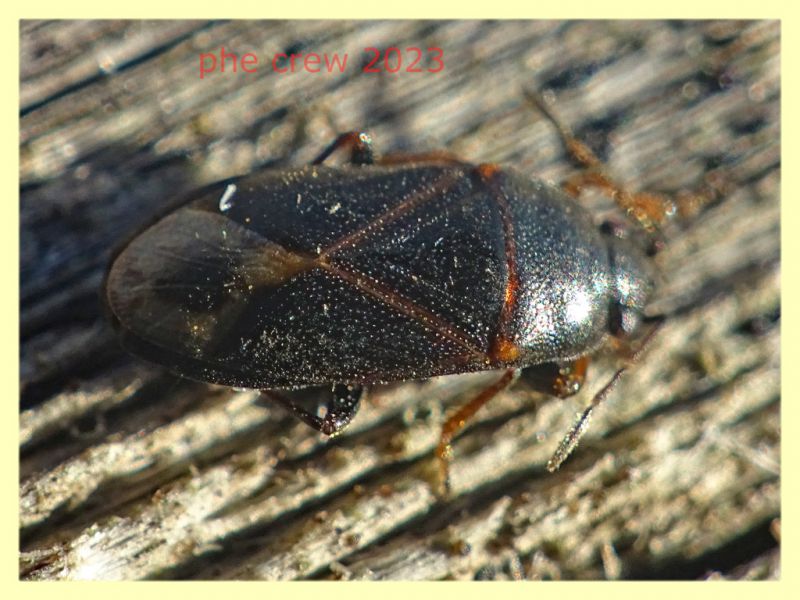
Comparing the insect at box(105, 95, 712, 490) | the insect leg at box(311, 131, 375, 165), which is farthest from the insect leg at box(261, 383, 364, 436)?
the insect leg at box(311, 131, 375, 165)

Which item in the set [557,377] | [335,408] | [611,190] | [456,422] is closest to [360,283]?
[335,408]

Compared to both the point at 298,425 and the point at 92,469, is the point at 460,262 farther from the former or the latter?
the point at 92,469

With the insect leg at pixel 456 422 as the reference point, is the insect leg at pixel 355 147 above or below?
above

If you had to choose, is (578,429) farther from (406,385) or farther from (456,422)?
(406,385)

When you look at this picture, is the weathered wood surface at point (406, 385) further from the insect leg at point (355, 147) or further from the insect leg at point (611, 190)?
the insect leg at point (355, 147)

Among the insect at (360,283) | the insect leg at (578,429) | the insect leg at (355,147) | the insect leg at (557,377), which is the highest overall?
the insect leg at (355,147)

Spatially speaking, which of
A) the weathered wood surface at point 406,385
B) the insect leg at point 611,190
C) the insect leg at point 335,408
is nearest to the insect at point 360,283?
the insect leg at point 335,408
